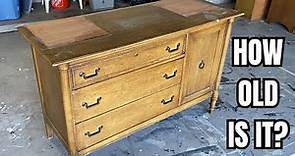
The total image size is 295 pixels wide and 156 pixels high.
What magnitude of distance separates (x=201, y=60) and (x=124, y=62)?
22.0 inches

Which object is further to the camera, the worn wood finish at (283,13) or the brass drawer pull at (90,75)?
the worn wood finish at (283,13)

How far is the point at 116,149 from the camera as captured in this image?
1744mm

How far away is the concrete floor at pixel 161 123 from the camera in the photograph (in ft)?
5.75

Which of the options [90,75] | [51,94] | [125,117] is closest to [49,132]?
[51,94]

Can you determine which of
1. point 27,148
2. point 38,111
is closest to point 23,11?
point 38,111

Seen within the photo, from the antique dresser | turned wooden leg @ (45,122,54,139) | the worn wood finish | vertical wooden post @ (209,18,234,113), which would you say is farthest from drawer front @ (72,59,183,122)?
the worn wood finish

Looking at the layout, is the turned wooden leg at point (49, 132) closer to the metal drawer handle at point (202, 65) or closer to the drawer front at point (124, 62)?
the drawer front at point (124, 62)

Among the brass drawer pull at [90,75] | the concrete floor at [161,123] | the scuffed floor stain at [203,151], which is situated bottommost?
the scuffed floor stain at [203,151]

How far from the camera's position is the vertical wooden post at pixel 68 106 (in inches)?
47.8

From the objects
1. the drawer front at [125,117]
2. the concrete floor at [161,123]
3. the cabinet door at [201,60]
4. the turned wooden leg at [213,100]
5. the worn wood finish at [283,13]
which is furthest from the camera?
the worn wood finish at [283,13]

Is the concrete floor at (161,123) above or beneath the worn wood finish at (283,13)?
beneath

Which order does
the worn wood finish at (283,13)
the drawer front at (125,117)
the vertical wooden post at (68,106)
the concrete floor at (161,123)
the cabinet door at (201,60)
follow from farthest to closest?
the worn wood finish at (283,13)
the concrete floor at (161,123)
the cabinet door at (201,60)
the drawer front at (125,117)
the vertical wooden post at (68,106)

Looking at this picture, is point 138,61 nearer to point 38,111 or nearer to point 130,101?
point 130,101

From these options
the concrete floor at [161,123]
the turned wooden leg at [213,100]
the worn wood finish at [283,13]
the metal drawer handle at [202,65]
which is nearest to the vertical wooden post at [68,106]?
the concrete floor at [161,123]
